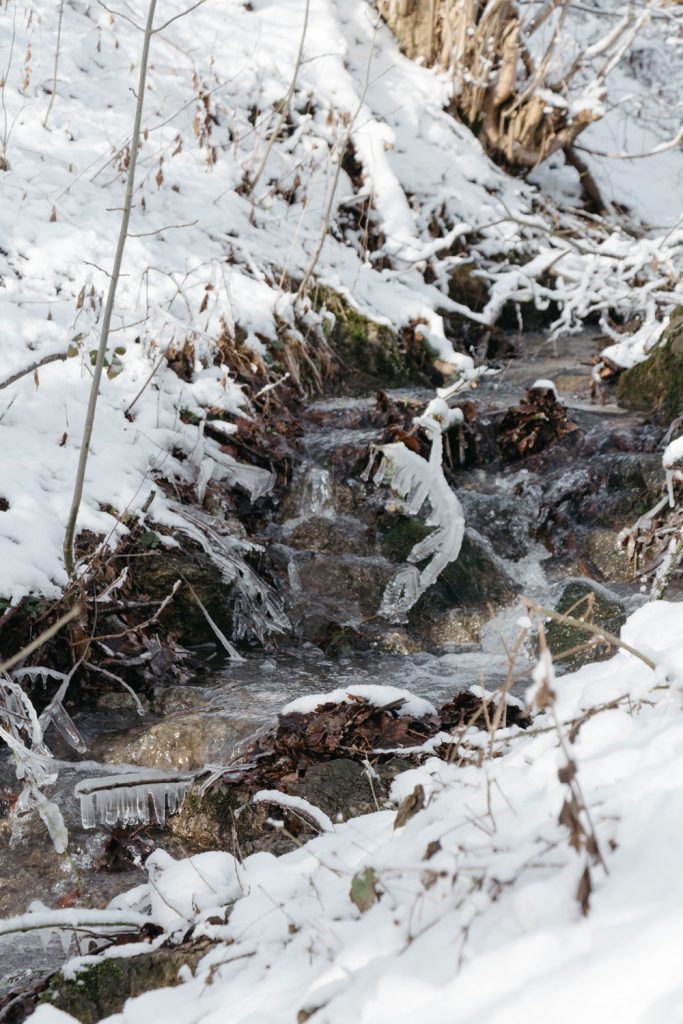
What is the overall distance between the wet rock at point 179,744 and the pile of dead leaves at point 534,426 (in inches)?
116

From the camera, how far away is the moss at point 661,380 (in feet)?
18.5

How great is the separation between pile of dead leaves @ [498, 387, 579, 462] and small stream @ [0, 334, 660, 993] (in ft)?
0.40

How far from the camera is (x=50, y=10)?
27.3 ft

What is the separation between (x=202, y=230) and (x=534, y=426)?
305 cm

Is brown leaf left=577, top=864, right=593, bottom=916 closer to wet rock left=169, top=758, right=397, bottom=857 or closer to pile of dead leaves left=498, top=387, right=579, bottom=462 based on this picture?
wet rock left=169, top=758, right=397, bottom=857

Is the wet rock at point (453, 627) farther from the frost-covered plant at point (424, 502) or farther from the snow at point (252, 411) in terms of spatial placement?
the snow at point (252, 411)

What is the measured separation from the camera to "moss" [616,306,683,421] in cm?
564

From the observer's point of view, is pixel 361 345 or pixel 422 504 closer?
pixel 422 504

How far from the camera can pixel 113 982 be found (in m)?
1.95

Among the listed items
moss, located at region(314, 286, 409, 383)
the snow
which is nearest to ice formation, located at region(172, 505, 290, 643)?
the snow

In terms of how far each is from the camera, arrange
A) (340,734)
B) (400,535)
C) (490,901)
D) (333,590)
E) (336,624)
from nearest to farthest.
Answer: (490,901) < (340,734) < (336,624) < (333,590) < (400,535)

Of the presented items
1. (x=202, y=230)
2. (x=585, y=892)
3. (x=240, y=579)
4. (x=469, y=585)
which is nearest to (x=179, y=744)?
(x=240, y=579)

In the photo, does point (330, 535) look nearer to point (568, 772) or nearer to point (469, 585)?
point (469, 585)

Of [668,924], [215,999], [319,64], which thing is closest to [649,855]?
[668,924]
